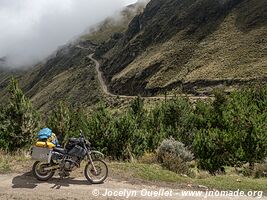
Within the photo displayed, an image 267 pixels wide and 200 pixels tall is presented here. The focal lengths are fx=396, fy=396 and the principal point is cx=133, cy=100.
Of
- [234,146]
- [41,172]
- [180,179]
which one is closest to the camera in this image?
[41,172]

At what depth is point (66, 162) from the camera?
13.7m

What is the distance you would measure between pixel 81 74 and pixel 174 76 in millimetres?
64616

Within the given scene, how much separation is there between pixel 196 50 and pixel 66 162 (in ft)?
397

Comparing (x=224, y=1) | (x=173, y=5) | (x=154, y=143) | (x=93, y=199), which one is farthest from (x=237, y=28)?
(x=93, y=199)

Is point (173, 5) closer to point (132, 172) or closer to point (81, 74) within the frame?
point (81, 74)

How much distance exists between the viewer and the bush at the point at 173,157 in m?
16.5

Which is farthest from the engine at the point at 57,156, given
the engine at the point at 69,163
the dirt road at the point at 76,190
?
the dirt road at the point at 76,190

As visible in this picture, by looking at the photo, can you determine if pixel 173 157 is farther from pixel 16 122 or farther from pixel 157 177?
pixel 16 122

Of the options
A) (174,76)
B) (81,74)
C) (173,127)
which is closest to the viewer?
(173,127)

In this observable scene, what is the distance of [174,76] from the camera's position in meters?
125

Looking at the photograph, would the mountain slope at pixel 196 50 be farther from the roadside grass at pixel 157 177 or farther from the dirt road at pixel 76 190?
the dirt road at pixel 76 190

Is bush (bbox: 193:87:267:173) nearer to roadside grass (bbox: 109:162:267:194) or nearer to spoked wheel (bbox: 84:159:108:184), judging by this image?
roadside grass (bbox: 109:162:267:194)

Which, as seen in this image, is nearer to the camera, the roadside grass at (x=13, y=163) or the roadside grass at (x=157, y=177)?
the roadside grass at (x=157, y=177)

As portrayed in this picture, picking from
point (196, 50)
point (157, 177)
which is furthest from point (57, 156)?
point (196, 50)
